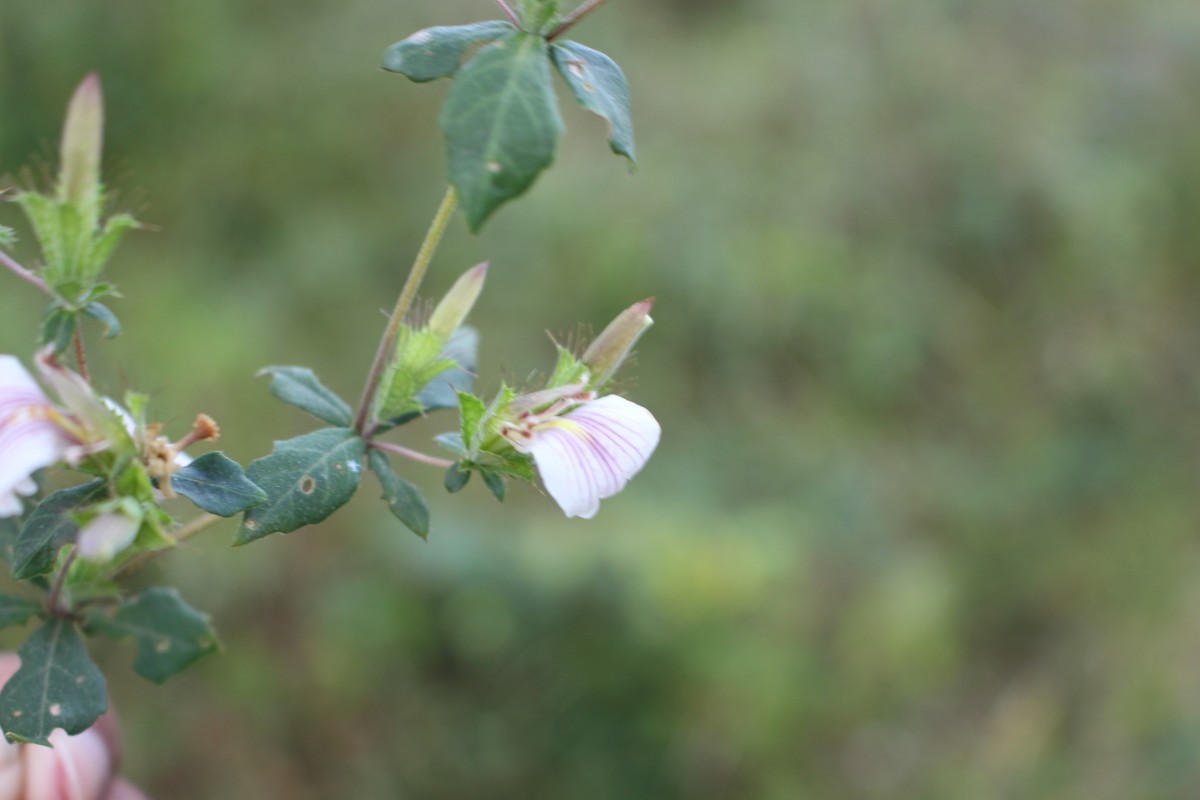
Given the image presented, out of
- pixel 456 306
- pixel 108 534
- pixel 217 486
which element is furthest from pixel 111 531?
pixel 456 306

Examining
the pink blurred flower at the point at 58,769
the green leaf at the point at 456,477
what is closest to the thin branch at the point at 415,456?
the green leaf at the point at 456,477

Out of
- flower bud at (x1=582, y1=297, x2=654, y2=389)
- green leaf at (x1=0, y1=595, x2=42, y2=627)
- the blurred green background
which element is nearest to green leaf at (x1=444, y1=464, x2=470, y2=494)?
flower bud at (x1=582, y1=297, x2=654, y2=389)

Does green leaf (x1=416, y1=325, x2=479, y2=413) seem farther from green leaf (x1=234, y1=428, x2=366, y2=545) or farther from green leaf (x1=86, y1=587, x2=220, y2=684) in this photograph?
green leaf (x1=86, y1=587, x2=220, y2=684)

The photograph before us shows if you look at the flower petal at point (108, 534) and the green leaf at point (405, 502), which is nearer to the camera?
the flower petal at point (108, 534)

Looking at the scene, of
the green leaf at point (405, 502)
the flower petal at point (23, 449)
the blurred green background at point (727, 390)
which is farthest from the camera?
the blurred green background at point (727, 390)

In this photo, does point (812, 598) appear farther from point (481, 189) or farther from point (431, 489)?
point (481, 189)

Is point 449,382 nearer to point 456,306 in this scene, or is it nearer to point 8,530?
point 456,306

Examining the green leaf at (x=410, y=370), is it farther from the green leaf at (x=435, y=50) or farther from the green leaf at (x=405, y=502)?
the green leaf at (x=435, y=50)
